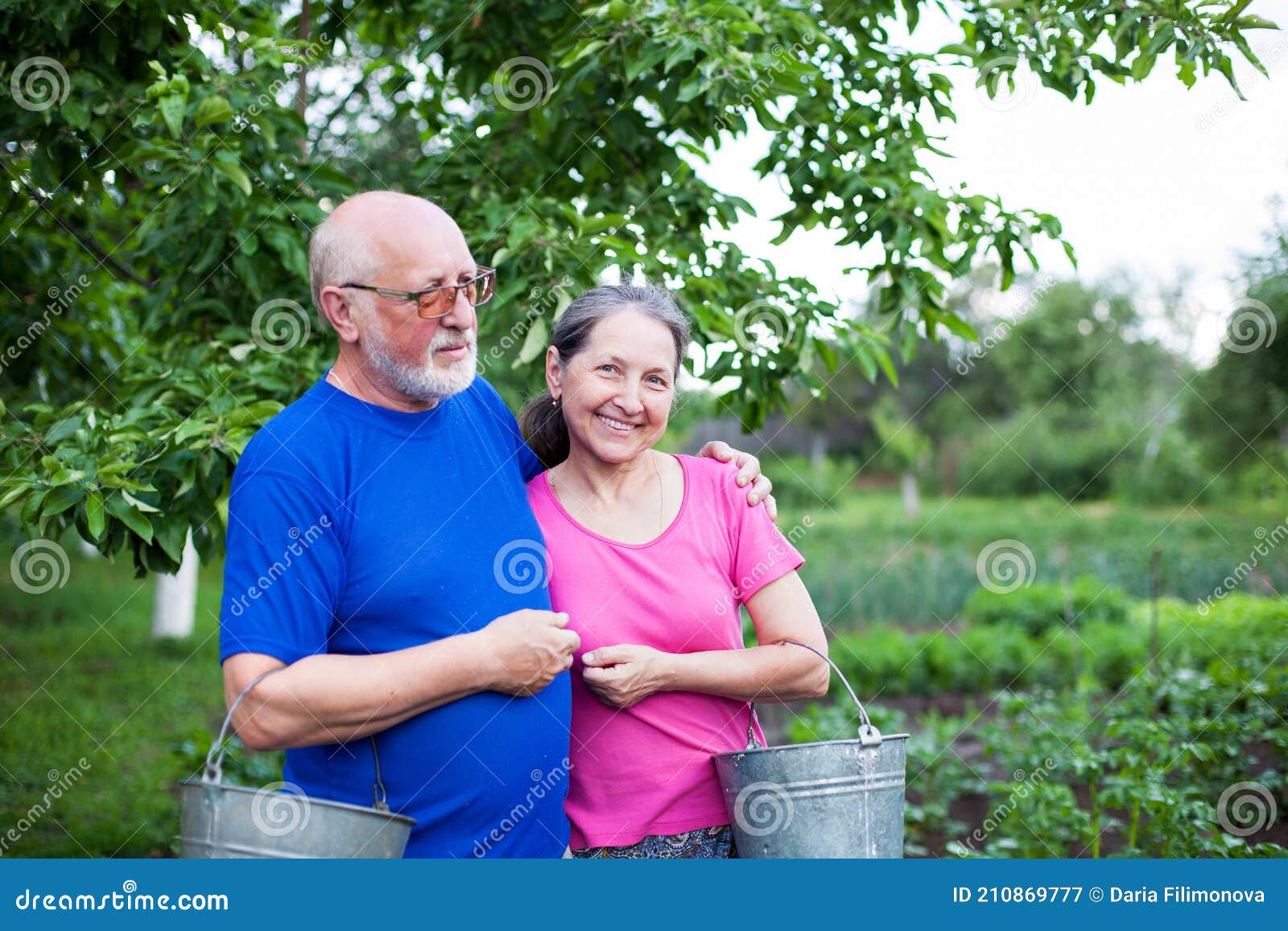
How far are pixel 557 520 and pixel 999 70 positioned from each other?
201 cm

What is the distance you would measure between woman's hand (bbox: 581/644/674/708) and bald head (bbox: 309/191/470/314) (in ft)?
2.51

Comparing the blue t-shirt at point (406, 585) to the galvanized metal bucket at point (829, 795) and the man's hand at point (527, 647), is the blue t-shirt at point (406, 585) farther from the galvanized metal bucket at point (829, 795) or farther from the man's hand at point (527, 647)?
the galvanized metal bucket at point (829, 795)

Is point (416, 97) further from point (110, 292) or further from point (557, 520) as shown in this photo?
point (557, 520)

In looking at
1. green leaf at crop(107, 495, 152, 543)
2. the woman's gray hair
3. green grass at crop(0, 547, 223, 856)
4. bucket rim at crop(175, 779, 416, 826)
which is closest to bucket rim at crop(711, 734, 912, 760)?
bucket rim at crop(175, 779, 416, 826)

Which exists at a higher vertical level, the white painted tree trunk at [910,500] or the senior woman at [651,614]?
the white painted tree trunk at [910,500]

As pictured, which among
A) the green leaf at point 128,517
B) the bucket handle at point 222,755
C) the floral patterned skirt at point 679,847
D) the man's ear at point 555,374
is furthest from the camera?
the green leaf at point 128,517

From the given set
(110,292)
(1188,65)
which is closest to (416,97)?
(110,292)

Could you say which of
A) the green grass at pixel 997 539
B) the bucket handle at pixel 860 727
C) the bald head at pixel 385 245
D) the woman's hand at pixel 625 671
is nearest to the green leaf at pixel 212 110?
the bald head at pixel 385 245

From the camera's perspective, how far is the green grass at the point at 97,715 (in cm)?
506

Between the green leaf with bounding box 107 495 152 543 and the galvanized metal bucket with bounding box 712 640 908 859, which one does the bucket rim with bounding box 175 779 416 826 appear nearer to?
the galvanized metal bucket with bounding box 712 640 908 859

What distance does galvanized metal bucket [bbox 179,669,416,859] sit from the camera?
63.8 inches

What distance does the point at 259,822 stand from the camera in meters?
1.63

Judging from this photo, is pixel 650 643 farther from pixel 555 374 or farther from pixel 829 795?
pixel 555 374

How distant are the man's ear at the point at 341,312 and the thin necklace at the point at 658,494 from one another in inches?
19.5
